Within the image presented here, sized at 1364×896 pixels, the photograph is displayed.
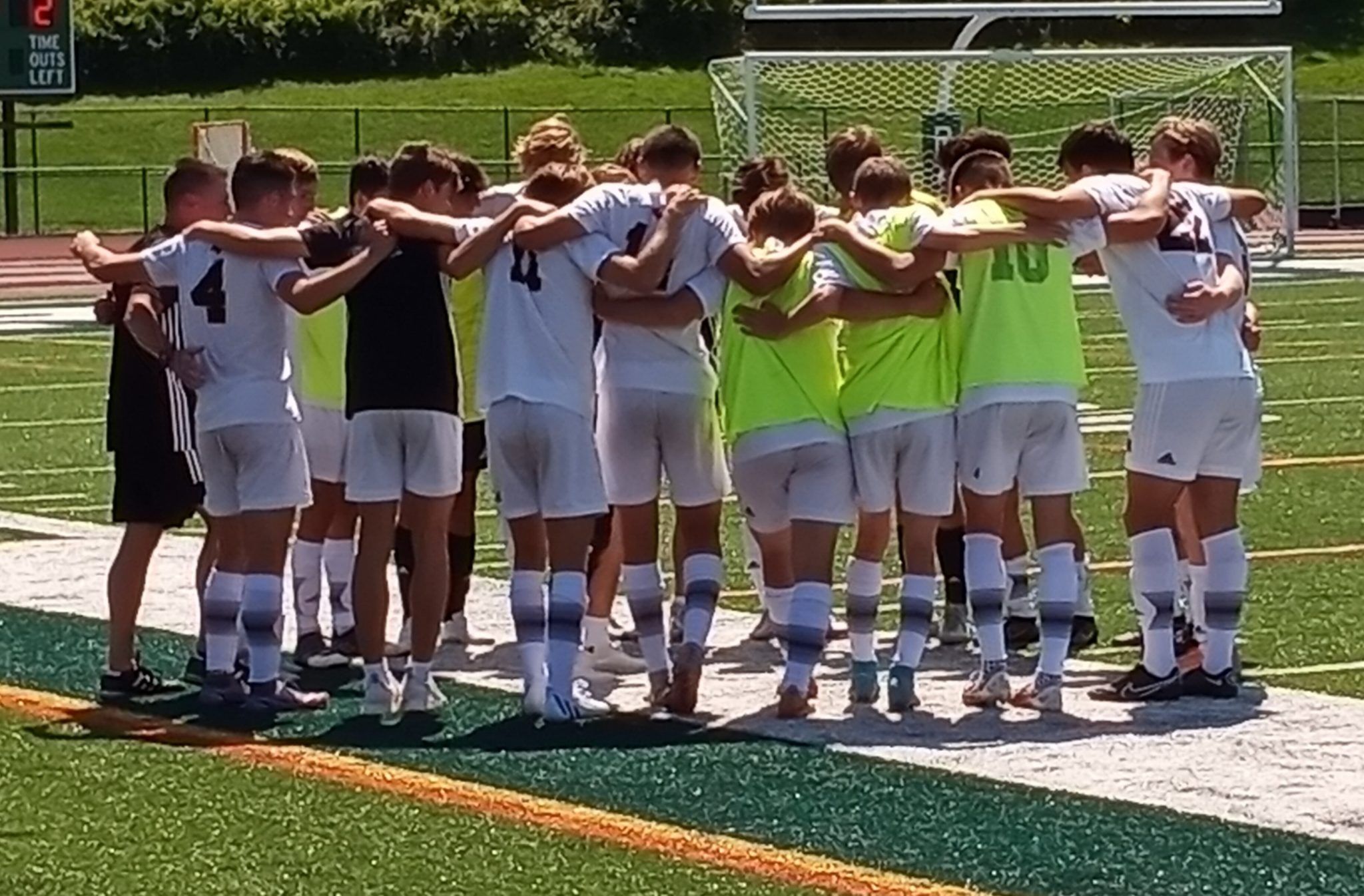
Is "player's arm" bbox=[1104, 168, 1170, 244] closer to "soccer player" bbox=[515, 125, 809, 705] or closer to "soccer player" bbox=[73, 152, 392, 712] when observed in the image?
"soccer player" bbox=[515, 125, 809, 705]

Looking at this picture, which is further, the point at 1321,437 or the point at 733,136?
the point at 733,136

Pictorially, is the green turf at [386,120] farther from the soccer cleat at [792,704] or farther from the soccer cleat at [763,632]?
the soccer cleat at [792,704]

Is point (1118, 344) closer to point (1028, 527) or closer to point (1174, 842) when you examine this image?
point (1028, 527)

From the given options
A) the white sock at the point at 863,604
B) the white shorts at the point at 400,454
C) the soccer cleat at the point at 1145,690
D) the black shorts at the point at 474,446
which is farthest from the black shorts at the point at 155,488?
the soccer cleat at the point at 1145,690

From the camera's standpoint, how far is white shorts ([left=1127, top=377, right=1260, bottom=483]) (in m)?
9.75

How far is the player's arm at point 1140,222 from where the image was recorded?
9617 millimetres

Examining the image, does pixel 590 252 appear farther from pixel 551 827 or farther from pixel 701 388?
pixel 551 827

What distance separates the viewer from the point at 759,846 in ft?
25.5

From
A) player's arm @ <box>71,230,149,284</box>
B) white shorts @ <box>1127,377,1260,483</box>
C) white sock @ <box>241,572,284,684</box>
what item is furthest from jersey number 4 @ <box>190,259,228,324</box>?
white shorts @ <box>1127,377,1260,483</box>

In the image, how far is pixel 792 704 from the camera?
9.61 meters

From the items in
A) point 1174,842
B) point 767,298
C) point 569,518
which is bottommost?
point 1174,842

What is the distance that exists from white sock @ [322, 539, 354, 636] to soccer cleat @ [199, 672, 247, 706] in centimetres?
119

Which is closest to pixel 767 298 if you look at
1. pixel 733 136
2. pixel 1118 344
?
pixel 1118 344

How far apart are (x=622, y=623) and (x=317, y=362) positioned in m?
1.70
